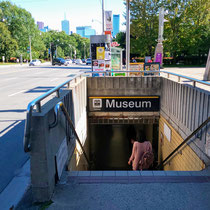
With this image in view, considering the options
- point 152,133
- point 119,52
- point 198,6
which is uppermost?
A: point 198,6

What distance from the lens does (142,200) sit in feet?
12.0

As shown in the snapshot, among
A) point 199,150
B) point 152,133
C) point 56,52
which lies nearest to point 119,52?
point 152,133

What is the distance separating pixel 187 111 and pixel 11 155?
Answer: 4859 millimetres

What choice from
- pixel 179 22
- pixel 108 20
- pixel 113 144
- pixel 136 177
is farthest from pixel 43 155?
pixel 179 22

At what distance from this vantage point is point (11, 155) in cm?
521

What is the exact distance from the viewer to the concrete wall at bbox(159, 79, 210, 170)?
5.60 metres

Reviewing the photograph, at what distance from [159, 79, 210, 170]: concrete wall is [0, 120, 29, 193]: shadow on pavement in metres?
4.05

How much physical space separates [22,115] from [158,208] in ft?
20.3

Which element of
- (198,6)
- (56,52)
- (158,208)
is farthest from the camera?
(56,52)

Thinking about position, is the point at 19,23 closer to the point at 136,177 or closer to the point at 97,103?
the point at 97,103

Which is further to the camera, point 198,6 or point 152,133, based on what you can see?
point 198,6

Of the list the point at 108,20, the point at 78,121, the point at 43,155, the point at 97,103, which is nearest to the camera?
the point at 43,155

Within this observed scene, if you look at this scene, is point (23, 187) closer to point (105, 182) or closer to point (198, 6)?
point (105, 182)

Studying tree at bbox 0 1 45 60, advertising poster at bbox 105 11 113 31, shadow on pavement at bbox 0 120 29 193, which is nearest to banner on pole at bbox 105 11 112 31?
advertising poster at bbox 105 11 113 31
